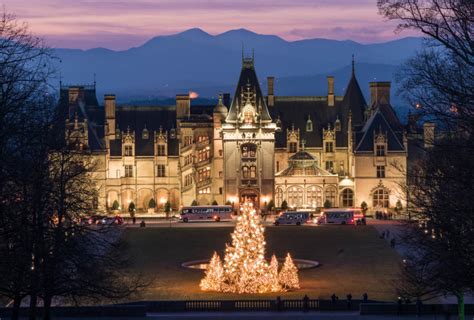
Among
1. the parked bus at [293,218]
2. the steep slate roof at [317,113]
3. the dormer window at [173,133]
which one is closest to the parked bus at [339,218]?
the parked bus at [293,218]

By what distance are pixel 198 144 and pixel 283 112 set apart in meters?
8.83

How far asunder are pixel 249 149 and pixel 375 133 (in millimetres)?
9750

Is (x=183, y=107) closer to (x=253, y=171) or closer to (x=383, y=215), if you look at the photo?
(x=253, y=171)

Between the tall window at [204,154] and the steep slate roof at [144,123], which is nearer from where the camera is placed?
the tall window at [204,154]

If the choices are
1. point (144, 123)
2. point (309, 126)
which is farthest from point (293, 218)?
point (144, 123)

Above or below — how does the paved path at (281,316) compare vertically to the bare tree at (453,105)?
below

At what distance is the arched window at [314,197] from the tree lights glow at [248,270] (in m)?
40.3

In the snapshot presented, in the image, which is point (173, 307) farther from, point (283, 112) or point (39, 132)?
point (283, 112)

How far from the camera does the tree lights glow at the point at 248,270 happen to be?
58.6 meters

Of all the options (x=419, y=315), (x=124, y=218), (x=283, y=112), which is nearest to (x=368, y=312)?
(x=419, y=315)

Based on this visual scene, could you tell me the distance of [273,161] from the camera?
99.8 m

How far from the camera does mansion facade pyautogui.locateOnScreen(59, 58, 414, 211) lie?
99.4m

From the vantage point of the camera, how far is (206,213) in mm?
94688

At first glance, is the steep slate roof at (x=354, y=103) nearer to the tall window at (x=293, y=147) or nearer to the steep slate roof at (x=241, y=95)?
the tall window at (x=293, y=147)
